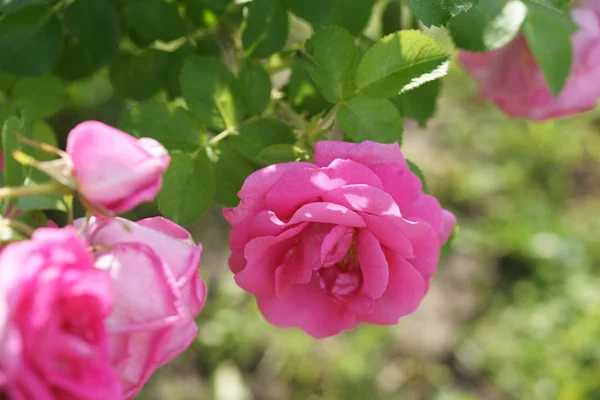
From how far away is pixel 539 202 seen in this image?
7.30 feet

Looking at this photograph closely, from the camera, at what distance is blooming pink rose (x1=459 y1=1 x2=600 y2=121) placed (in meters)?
0.81

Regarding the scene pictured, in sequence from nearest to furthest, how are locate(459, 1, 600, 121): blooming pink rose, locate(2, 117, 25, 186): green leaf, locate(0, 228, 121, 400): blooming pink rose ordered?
locate(0, 228, 121, 400): blooming pink rose → locate(2, 117, 25, 186): green leaf → locate(459, 1, 600, 121): blooming pink rose

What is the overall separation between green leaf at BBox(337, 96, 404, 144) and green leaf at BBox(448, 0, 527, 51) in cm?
17

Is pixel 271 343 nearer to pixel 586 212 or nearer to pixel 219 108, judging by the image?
pixel 586 212

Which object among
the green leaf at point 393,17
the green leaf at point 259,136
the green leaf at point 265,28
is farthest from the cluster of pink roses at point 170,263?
the green leaf at point 393,17

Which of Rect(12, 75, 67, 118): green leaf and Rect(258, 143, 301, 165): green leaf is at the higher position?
Rect(258, 143, 301, 165): green leaf

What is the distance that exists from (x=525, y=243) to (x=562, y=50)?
1.39 m

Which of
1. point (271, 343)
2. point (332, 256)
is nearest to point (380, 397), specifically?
point (271, 343)

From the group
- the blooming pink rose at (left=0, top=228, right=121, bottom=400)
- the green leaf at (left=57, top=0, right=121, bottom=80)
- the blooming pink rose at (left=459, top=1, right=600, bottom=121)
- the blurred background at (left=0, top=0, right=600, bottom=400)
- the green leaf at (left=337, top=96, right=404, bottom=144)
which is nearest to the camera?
the blooming pink rose at (left=0, top=228, right=121, bottom=400)

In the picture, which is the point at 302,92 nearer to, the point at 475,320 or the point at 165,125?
the point at 165,125

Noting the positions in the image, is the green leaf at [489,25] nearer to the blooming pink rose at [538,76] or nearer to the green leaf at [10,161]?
the blooming pink rose at [538,76]

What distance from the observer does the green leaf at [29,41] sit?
2.17ft

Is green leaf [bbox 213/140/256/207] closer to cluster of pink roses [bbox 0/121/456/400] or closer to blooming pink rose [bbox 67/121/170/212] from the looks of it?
cluster of pink roses [bbox 0/121/456/400]

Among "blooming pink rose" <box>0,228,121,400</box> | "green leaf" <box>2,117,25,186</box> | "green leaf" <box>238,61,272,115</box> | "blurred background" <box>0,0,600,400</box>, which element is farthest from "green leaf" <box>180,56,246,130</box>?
"blurred background" <box>0,0,600,400</box>
